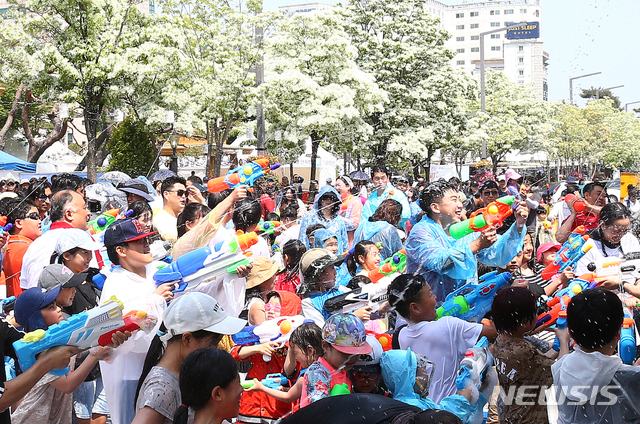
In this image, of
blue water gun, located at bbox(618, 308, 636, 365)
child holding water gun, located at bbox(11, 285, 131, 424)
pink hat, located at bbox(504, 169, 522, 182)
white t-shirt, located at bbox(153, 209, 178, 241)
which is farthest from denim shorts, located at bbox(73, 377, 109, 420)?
pink hat, located at bbox(504, 169, 522, 182)

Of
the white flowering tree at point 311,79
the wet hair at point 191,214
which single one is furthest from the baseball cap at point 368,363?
the white flowering tree at point 311,79

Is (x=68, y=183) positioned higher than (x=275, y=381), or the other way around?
(x=68, y=183)

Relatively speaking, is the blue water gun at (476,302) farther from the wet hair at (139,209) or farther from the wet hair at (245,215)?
the wet hair at (139,209)

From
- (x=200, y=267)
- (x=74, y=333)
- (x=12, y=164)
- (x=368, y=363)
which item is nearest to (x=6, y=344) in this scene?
(x=74, y=333)

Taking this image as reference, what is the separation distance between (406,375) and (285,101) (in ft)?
62.5

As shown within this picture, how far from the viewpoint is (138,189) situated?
7105 millimetres

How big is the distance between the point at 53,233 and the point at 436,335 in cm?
322

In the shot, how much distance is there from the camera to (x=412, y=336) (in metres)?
3.82

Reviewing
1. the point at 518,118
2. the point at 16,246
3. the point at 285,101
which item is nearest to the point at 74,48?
the point at 285,101

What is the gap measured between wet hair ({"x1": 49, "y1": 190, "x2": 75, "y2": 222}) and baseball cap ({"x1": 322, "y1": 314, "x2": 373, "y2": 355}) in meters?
3.15

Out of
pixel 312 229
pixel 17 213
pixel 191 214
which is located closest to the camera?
pixel 191 214

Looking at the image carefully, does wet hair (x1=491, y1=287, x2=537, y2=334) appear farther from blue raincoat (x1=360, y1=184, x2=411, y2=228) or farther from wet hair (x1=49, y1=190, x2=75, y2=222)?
blue raincoat (x1=360, y1=184, x2=411, y2=228)

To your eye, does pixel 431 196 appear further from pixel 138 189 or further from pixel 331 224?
pixel 138 189

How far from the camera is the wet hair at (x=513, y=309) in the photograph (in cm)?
369
